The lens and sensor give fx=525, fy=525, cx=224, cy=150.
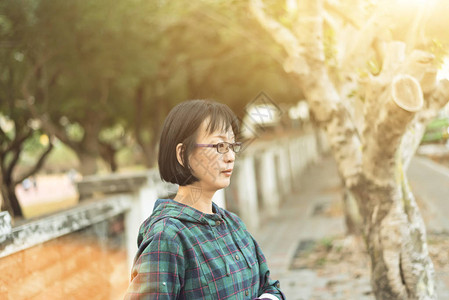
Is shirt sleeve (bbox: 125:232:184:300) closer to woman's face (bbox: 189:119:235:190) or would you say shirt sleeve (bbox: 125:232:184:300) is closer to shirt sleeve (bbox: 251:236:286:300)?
woman's face (bbox: 189:119:235:190)

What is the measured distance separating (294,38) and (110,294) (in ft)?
9.56

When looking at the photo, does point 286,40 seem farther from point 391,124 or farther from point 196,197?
point 196,197

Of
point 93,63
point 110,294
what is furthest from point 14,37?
point 110,294

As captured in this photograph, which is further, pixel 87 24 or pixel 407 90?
pixel 87 24

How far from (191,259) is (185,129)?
47 centimetres

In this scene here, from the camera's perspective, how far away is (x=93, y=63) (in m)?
8.93

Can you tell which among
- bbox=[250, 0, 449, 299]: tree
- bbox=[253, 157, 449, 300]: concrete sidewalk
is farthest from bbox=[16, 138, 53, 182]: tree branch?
bbox=[250, 0, 449, 299]: tree

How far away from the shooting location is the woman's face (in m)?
1.95

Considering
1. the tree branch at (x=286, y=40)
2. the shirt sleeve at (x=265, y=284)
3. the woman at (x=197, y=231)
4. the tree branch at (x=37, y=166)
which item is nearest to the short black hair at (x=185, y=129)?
the woman at (x=197, y=231)

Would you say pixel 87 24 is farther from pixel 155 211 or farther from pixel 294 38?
pixel 155 211

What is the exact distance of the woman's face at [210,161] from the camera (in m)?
1.95

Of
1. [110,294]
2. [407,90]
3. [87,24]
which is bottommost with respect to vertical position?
[110,294]

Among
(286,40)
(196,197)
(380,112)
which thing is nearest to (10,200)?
(286,40)

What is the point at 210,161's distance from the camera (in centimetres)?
197
